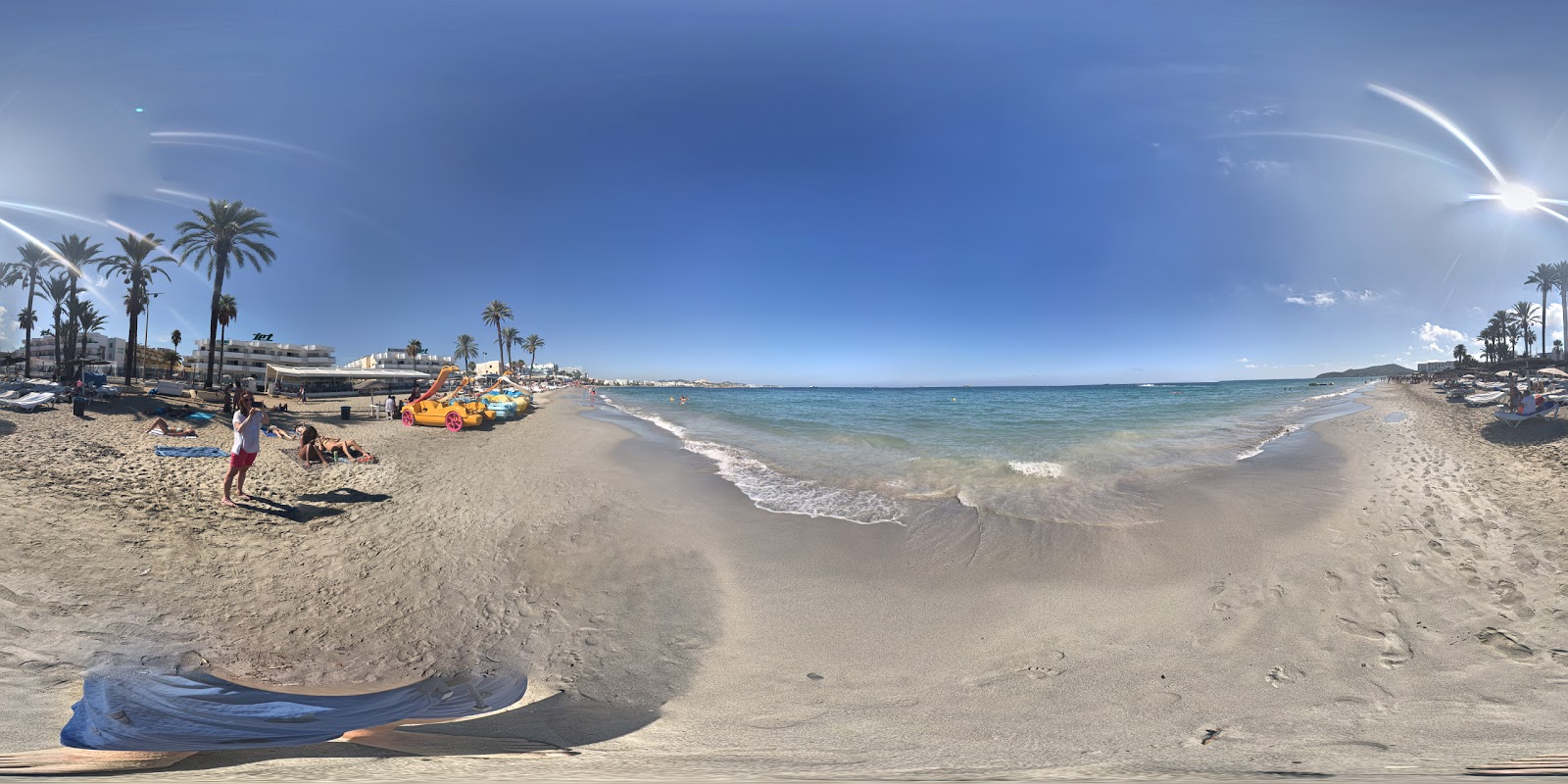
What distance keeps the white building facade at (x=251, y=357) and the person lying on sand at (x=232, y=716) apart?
282 ft

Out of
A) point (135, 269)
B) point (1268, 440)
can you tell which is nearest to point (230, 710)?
point (1268, 440)

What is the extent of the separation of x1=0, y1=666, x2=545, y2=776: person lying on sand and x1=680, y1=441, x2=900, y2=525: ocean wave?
589 cm

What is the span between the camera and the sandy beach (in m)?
3.22

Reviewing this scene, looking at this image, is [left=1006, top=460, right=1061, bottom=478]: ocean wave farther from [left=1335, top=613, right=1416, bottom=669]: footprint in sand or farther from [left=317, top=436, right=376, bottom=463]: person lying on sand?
[left=317, top=436, right=376, bottom=463]: person lying on sand

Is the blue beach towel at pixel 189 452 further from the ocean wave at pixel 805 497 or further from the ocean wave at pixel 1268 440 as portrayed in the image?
the ocean wave at pixel 1268 440

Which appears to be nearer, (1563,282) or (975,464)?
(975,464)

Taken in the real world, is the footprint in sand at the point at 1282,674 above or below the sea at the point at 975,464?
below

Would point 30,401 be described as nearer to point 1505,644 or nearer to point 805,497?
point 805,497

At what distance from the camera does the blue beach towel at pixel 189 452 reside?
10233mm

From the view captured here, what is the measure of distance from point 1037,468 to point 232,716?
554 inches

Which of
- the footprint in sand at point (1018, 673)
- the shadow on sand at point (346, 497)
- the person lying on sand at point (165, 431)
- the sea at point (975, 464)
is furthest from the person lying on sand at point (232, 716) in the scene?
the person lying on sand at point (165, 431)

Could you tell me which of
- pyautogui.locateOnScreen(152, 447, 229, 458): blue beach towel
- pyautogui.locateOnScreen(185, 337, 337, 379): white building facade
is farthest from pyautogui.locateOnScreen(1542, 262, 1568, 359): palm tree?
pyautogui.locateOnScreen(185, 337, 337, 379): white building facade

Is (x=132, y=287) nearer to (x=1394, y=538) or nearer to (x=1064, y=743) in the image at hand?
(x=1064, y=743)

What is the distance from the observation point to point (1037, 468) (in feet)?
41.9
